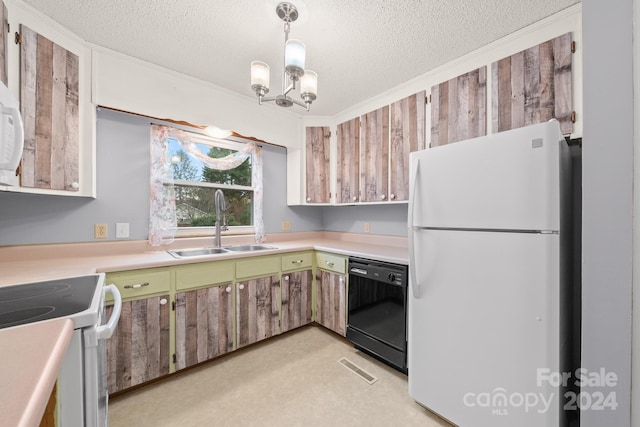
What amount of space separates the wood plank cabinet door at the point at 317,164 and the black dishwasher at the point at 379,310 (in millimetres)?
1030

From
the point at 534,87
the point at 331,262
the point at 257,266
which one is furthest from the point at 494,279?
the point at 257,266

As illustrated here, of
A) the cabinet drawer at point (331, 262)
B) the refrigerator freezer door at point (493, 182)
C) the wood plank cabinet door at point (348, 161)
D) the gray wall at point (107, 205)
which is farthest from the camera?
the wood plank cabinet door at point (348, 161)

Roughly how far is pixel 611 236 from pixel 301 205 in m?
2.64

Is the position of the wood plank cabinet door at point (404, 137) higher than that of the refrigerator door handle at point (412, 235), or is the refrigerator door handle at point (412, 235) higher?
the wood plank cabinet door at point (404, 137)

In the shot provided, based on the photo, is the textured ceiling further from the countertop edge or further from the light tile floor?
the light tile floor

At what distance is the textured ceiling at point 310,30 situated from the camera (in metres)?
1.47

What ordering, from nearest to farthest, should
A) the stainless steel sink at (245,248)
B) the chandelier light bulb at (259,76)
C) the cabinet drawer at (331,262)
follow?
the chandelier light bulb at (259,76) → the cabinet drawer at (331,262) → the stainless steel sink at (245,248)

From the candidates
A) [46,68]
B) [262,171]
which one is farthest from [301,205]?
[46,68]

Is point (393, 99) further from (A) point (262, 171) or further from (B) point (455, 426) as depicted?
(B) point (455, 426)

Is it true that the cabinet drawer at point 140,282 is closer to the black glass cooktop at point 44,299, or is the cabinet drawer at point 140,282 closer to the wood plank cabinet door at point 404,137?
the black glass cooktop at point 44,299

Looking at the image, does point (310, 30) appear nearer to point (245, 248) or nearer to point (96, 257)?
point (245, 248)

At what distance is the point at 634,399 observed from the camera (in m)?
0.77

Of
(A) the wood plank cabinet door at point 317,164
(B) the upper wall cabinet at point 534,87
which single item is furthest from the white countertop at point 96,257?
(B) the upper wall cabinet at point 534,87

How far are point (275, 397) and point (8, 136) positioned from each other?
6.22ft
